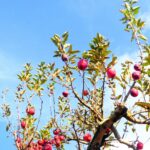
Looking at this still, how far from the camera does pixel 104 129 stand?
6.43 m

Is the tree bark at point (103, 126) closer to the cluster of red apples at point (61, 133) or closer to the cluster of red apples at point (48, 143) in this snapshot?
the cluster of red apples at point (61, 133)

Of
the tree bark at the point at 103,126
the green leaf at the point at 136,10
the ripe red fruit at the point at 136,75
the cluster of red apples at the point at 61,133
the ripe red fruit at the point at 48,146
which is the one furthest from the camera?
the ripe red fruit at the point at 48,146

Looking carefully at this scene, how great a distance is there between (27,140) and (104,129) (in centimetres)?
392

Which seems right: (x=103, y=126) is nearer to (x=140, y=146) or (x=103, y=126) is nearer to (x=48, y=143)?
(x=140, y=146)

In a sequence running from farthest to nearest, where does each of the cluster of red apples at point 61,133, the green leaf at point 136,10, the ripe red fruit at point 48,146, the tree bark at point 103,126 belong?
the ripe red fruit at point 48,146
the green leaf at point 136,10
the cluster of red apples at point 61,133
the tree bark at point 103,126

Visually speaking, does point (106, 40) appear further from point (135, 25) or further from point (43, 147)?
point (43, 147)

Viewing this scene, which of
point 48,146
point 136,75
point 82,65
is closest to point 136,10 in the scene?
point 136,75

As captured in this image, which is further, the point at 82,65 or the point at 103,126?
the point at 82,65

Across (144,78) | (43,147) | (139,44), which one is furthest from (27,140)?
(139,44)

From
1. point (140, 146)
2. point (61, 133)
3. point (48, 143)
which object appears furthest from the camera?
point (48, 143)

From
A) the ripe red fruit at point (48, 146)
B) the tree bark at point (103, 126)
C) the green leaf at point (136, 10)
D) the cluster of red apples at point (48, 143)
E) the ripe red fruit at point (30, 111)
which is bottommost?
the tree bark at point (103, 126)

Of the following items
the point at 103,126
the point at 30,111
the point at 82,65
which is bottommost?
the point at 103,126

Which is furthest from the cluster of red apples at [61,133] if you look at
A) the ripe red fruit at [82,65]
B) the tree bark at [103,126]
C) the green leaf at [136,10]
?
the green leaf at [136,10]

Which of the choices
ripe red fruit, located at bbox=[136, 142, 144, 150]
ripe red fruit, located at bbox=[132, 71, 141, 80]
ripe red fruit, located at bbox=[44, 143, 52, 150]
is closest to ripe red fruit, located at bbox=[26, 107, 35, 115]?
ripe red fruit, located at bbox=[44, 143, 52, 150]
